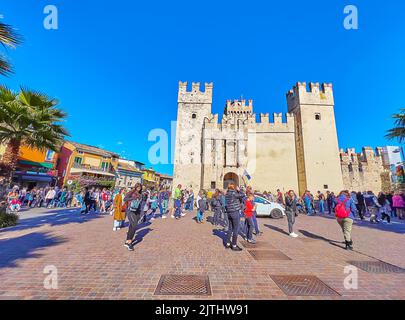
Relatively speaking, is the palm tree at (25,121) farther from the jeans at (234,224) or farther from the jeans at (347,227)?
the jeans at (347,227)

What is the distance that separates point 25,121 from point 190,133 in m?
20.4

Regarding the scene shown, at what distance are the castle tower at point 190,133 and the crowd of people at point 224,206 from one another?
31.2 ft

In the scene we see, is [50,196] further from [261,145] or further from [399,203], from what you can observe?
[261,145]

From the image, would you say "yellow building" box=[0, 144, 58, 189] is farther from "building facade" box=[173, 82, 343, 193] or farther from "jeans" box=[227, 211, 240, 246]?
"jeans" box=[227, 211, 240, 246]

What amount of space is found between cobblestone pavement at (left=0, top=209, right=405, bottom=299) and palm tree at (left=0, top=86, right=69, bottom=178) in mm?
3450

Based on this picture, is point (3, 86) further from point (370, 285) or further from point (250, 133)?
point (250, 133)

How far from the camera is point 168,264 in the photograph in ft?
12.8

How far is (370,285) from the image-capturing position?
3.07m

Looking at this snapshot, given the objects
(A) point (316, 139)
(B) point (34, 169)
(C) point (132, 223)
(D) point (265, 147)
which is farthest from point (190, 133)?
(C) point (132, 223)

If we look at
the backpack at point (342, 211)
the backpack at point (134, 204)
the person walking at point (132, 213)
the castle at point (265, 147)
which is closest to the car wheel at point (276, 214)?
the backpack at point (342, 211)

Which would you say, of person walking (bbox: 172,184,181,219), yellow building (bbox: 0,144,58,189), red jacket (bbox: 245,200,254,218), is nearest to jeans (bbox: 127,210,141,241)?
red jacket (bbox: 245,200,254,218)

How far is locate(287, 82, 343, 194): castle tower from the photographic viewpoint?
24.2 meters
